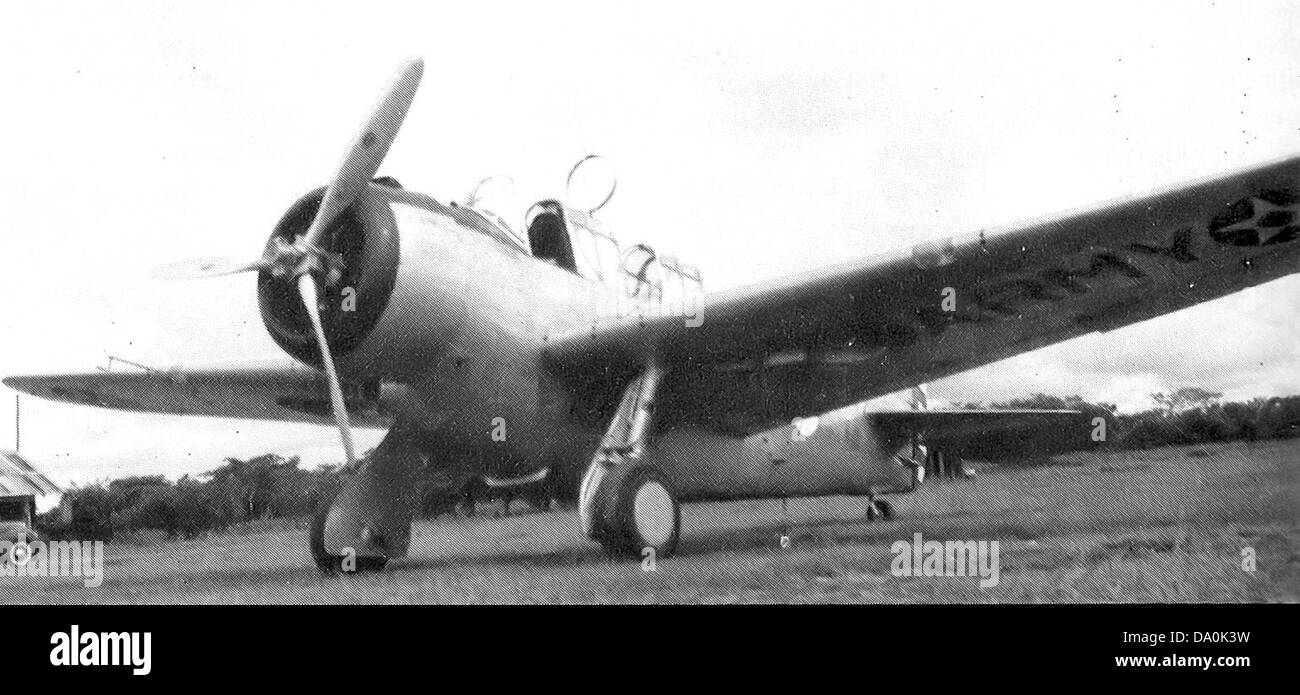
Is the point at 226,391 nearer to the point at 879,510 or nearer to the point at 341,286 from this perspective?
the point at 341,286

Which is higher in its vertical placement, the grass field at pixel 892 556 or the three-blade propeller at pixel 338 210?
the three-blade propeller at pixel 338 210

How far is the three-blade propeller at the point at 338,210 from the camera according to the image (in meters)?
2.75

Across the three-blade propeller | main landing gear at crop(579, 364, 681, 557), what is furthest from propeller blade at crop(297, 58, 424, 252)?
main landing gear at crop(579, 364, 681, 557)

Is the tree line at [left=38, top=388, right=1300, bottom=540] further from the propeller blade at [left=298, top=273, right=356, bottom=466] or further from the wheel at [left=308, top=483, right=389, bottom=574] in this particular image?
the propeller blade at [left=298, top=273, right=356, bottom=466]

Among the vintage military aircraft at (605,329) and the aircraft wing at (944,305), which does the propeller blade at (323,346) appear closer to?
the vintage military aircraft at (605,329)

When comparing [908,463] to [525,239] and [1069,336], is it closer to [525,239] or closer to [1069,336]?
[1069,336]

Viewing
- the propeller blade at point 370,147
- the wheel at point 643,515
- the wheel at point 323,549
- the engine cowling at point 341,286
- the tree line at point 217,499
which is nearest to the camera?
the propeller blade at point 370,147

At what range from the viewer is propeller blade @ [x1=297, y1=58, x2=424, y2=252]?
2738mm

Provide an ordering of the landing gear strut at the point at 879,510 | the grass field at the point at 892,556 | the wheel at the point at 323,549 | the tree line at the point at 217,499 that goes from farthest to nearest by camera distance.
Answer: the landing gear strut at the point at 879,510 → the wheel at the point at 323,549 → the tree line at the point at 217,499 → the grass field at the point at 892,556

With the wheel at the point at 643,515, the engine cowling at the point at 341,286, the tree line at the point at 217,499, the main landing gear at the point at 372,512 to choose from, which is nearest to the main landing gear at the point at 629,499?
the wheel at the point at 643,515

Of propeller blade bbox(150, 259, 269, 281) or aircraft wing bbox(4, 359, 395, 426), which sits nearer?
propeller blade bbox(150, 259, 269, 281)

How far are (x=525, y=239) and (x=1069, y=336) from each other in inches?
69.5

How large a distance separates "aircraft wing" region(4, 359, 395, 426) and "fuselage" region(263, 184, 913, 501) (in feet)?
1.38
